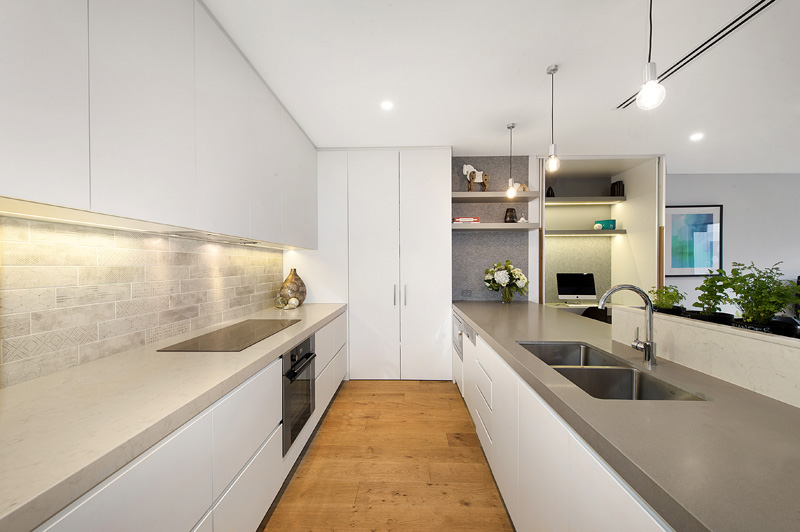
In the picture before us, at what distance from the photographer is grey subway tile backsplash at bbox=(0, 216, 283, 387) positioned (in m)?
1.05

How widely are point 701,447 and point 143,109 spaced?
1829 millimetres

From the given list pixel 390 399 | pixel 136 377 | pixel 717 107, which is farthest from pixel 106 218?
pixel 717 107

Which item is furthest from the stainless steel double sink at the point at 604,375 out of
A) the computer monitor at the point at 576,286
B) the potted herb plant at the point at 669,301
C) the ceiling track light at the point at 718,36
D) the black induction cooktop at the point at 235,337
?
the computer monitor at the point at 576,286

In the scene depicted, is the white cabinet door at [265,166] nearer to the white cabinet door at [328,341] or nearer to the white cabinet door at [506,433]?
the white cabinet door at [328,341]

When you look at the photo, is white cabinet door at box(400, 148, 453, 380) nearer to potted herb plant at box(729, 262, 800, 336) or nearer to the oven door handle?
the oven door handle

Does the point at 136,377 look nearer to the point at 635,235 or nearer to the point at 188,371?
the point at 188,371

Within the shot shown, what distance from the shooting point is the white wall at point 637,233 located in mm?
3461

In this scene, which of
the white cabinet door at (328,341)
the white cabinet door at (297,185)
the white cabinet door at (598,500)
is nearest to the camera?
Result: the white cabinet door at (598,500)

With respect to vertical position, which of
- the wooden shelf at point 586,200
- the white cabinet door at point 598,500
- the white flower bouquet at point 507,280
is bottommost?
the white cabinet door at point 598,500

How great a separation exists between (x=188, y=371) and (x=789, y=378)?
6.09 ft

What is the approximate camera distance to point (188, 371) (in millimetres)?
1166

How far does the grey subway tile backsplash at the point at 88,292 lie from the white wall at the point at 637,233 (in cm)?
427

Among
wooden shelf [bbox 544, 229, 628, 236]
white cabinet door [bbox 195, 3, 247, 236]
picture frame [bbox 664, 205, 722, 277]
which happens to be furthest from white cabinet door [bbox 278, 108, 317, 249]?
picture frame [bbox 664, 205, 722, 277]

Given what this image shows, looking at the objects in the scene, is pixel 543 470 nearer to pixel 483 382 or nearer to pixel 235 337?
pixel 483 382
